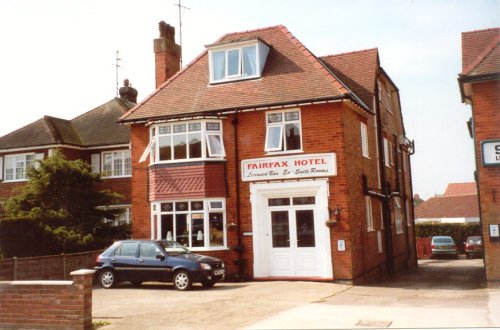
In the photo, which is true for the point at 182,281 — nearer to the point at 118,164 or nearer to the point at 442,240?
the point at 118,164

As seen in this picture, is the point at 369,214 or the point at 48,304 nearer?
the point at 48,304

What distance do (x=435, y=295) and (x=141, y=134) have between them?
11.7 m

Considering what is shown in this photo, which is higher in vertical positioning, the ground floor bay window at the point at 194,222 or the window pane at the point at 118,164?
the window pane at the point at 118,164

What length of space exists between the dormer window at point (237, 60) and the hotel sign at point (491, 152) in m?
8.26

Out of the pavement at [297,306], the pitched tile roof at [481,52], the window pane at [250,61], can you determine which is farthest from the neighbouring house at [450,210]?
the window pane at [250,61]

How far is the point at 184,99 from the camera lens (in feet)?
62.8

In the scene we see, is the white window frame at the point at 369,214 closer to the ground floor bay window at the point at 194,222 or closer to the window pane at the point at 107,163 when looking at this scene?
the ground floor bay window at the point at 194,222

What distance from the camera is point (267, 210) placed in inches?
690

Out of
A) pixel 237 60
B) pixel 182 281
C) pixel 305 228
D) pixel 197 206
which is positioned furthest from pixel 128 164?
pixel 182 281

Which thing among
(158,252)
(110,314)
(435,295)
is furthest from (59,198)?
(435,295)

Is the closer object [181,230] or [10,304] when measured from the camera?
[10,304]

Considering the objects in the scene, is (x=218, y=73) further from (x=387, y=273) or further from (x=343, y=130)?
(x=387, y=273)

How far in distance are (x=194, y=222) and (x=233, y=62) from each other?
20.5ft

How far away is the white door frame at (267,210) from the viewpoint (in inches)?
649
